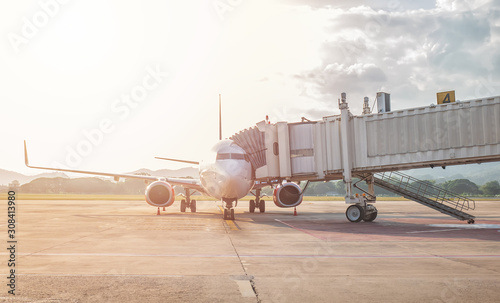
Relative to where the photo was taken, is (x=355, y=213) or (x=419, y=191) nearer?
(x=355, y=213)

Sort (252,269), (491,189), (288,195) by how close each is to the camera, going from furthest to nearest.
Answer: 1. (491,189)
2. (288,195)
3. (252,269)

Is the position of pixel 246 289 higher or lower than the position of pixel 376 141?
lower

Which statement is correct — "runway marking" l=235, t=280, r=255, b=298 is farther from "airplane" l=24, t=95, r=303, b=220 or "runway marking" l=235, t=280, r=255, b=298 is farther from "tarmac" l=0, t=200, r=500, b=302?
"airplane" l=24, t=95, r=303, b=220

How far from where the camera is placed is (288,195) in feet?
82.2

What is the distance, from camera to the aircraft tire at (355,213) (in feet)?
69.0

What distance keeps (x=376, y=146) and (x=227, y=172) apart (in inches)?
293

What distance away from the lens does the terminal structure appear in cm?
1791

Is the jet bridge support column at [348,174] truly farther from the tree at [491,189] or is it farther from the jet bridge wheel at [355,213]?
the tree at [491,189]

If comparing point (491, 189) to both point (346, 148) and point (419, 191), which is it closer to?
point (419, 191)

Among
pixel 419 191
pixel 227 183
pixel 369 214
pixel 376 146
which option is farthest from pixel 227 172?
pixel 419 191

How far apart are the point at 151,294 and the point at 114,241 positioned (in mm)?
7133

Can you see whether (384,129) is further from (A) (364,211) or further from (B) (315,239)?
(B) (315,239)

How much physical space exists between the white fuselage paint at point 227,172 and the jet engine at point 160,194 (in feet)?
10.9

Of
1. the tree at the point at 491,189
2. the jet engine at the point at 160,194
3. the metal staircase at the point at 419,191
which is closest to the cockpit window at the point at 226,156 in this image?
the jet engine at the point at 160,194
